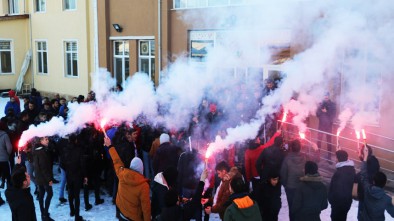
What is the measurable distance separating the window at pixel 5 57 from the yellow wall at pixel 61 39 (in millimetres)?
1713

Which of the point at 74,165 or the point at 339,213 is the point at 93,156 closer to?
the point at 74,165

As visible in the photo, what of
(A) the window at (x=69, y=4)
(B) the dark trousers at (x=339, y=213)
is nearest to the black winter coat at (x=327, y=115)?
(B) the dark trousers at (x=339, y=213)

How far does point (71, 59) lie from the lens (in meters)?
21.3

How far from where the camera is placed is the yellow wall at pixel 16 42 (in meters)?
23.9

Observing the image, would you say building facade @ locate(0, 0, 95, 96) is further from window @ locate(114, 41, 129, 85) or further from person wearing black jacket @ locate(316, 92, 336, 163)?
person wearing black jacket @ locate(316, 92, 336, 163)

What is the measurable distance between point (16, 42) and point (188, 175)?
2091 cm

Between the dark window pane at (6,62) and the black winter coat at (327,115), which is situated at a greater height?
the dark window pane at (6,62)

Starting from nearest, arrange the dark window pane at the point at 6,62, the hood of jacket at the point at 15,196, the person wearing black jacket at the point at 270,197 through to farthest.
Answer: the hood of jacket at the point at 15,196, the person wearing black jacket at the point at 270,197, the dark window pane at the point at 6,62

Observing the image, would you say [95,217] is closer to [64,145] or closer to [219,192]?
[64,145]

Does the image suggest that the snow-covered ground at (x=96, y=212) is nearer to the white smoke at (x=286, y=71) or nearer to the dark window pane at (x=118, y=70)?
the white smoke at (x=286, y=71)

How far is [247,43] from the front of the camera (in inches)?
449

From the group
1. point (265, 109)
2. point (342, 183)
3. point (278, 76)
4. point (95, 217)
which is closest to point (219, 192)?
point (342, 183)

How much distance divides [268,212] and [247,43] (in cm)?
649

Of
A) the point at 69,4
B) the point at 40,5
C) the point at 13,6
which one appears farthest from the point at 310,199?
the point at 13,6
